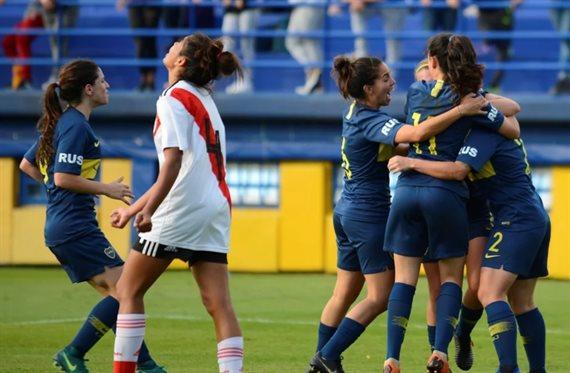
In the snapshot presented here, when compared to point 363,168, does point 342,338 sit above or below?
below

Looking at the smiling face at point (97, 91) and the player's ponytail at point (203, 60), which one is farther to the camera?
the smiling face at point (97, 91)

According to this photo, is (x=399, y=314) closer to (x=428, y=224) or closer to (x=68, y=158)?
(x=428, y=224)

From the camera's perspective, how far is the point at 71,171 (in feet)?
26.7

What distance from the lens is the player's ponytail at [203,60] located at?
709cm

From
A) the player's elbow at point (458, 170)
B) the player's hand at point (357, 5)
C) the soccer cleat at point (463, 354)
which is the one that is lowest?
the soccer cleat at point (463, 354)

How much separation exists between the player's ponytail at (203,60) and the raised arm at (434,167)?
1.16m

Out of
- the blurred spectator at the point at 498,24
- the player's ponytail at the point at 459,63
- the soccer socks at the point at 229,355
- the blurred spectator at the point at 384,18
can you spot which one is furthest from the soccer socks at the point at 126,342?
the blurred spectator at the point at 498,24

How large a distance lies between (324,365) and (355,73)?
5.66ft

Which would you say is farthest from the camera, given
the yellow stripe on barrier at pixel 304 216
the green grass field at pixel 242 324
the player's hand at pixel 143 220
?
the yellow stripe on barrier at pixel 304 216

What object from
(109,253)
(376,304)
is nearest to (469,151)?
(376,304)

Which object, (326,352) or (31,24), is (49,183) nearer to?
(326,352)

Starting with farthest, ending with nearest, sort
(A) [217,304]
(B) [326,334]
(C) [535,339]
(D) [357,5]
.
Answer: (D) [357,5] → (B) [326,334] → (C) [535,339] → (A) [217,304]

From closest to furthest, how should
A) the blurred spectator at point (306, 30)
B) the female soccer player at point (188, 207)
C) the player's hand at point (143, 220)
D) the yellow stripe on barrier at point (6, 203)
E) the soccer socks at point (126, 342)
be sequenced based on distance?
1. the player's hand at point (143, 220)
2. the female soccer player at point (188, 207)
3. the soccer socks at point (126, 342)
4. the yellow stripe on barrier at point (6, 203)
5. the blurred spectator at point (306, 30)

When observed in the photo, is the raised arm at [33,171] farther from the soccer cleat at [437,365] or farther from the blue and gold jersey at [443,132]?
the soccer cleat at [437,365]
